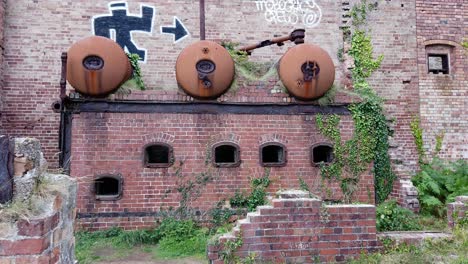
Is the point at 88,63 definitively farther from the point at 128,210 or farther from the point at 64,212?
the point at 64,212

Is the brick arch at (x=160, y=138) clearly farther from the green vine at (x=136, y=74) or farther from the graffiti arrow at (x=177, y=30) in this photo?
the graffiti arrow at (x=177, y=30)

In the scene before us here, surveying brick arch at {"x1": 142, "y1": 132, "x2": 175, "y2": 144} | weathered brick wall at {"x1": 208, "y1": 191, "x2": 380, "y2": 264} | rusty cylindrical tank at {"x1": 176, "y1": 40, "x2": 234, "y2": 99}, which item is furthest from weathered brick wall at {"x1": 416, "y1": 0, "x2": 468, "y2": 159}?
brick arch at {"x1": 142, "y1": 132, "x2": 175, "y2": 144}

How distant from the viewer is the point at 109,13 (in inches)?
408

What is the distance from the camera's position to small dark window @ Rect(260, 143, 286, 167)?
8.20 m

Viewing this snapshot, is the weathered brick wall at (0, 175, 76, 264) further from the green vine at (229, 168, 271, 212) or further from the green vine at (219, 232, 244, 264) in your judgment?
the green vine at (229, 168, 271, 212)

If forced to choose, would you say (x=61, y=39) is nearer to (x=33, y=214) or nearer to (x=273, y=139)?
(x=273, y=139)

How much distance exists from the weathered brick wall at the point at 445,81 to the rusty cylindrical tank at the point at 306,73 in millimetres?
4167

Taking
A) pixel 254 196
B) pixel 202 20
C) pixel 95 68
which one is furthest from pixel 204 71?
pixel 202 20

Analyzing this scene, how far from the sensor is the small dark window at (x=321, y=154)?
8.38 metres

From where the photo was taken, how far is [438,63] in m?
11.4

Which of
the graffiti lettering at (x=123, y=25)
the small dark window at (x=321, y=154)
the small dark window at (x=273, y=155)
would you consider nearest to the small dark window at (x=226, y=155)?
the small dark window at (x=273, y=155)

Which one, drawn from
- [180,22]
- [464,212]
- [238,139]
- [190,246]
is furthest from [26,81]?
[464,212]

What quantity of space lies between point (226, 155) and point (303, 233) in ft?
12.2

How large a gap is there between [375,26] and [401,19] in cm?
74
